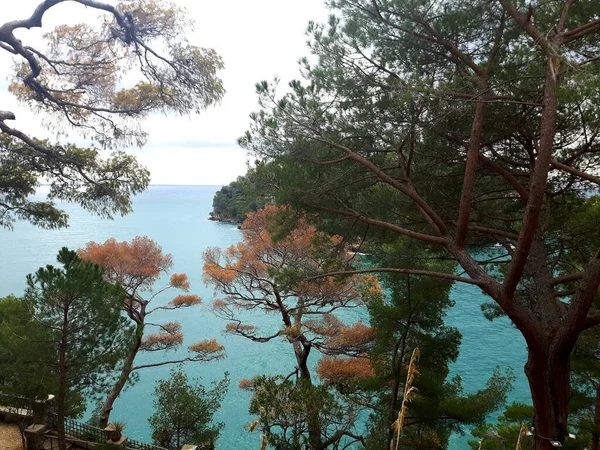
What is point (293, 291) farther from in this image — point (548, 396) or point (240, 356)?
point (240, 356)

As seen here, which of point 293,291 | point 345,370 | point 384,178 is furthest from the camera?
point 345,370

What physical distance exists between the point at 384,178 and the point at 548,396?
6.34 ft

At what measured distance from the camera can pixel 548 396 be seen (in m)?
2.59

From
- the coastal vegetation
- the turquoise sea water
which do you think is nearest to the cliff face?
the turquoise sea water

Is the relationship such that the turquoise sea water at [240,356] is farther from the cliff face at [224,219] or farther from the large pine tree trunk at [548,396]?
the cliff face at [224,219]

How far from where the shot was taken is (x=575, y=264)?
4.42 metres

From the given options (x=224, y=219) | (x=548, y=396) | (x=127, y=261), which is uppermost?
(x=224, y=219)

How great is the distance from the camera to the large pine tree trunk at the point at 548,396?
101 inches

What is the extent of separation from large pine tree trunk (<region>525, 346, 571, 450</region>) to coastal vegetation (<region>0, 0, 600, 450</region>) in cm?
1

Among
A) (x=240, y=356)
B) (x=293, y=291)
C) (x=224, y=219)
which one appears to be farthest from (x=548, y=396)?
(x=224, y=219)

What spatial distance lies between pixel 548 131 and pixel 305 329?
20.6 ft

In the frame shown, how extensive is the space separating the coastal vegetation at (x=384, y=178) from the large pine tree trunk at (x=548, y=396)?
0.01 meters

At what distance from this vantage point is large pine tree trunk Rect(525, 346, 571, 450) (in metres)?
2.57

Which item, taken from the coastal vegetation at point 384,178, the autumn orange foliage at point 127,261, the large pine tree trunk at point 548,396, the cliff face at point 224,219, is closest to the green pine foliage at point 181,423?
the coastal vegetation at point 384,178
